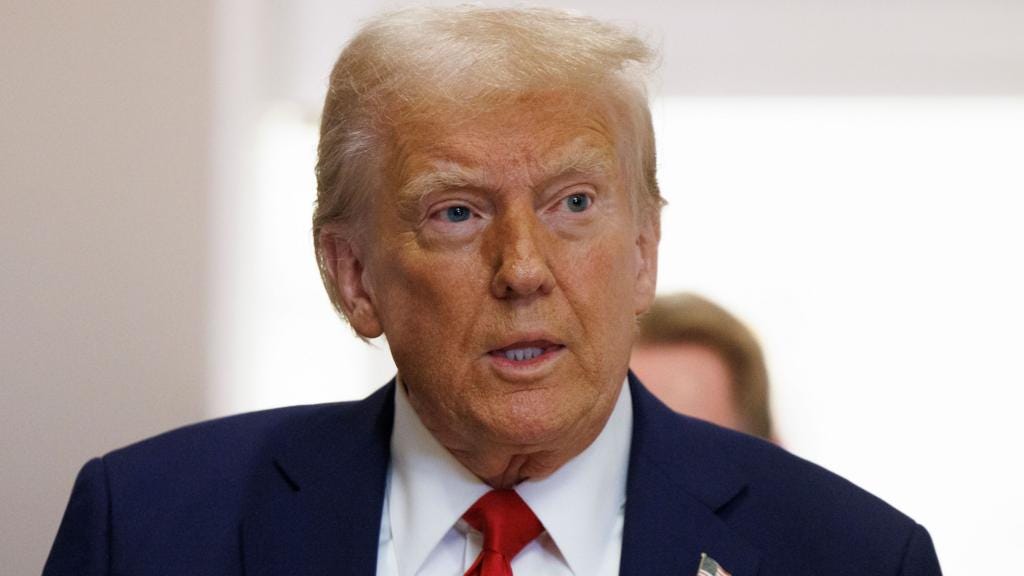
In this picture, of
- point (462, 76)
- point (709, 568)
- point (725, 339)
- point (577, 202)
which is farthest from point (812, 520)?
point (725, 339)

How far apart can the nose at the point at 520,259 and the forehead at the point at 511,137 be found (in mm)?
70

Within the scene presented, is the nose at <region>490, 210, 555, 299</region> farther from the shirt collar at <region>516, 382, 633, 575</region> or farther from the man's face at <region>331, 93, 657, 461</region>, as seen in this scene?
the shirt collar at <region>516, 382, 633, 575</region>

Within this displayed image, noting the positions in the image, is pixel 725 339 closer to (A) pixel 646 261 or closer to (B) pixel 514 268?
(A) pixel 646 261

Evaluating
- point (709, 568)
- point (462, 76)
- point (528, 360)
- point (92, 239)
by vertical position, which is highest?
point (462, 76)

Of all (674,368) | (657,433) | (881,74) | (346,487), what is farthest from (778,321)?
(346,487)

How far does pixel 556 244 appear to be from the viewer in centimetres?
212

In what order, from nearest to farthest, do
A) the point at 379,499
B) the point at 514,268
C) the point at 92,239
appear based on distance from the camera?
the point at 514,268
the point at 379,499
the point at 92,239

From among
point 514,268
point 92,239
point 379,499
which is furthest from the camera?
point 92,239

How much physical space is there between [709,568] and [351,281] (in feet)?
2.11

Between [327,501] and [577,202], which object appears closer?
[577,202]

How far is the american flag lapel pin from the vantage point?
219 centimetres

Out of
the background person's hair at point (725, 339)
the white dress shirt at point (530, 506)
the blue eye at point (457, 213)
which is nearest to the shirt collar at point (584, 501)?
the white dress shirt at point (530, 506)

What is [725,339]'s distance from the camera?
11.5 ft

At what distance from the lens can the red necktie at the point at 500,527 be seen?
2160 mm
